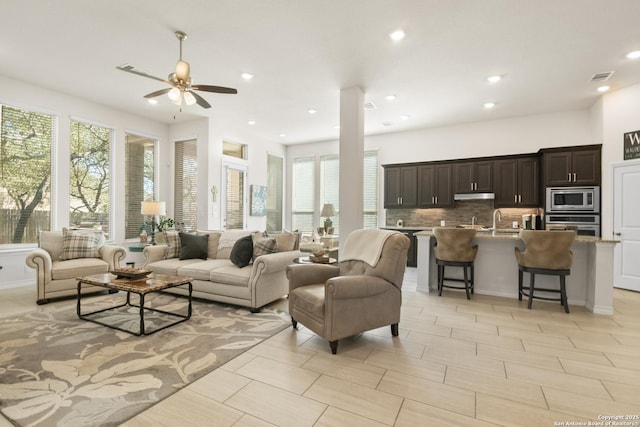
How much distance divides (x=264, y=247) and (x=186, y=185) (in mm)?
3784

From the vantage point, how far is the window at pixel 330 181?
8477 millimetres

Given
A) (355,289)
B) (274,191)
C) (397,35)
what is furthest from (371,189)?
(355,289)

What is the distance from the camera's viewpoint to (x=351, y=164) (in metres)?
4.88

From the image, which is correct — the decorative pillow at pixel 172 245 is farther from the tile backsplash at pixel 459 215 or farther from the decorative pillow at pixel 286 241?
the tile backsplash at pixel 459 215

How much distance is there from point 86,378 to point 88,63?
13.4ft

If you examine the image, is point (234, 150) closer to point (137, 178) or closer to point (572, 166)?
point (137, 178)

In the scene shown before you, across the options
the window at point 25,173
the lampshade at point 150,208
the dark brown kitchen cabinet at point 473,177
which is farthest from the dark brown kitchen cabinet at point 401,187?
the window at point 25,173

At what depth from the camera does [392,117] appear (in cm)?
652

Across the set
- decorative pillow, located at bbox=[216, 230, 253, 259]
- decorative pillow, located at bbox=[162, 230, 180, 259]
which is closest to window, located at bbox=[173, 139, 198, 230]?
decorative pillow, located at bbox=[162, 230, 180, 259]

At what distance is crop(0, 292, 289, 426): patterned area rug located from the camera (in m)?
1.86

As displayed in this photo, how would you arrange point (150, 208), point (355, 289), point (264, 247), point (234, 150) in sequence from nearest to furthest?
point (355, 289)
point (264, 247)
point (150, 208)
point (234, 150)

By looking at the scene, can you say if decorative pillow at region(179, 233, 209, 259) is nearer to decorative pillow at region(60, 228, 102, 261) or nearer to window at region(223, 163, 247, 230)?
decorative pillow at region(60, 228, 102, 261)

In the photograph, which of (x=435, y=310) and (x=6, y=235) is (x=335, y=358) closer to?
(x=435, y=310)

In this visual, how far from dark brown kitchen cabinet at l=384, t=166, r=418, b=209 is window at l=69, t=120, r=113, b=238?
596cm
